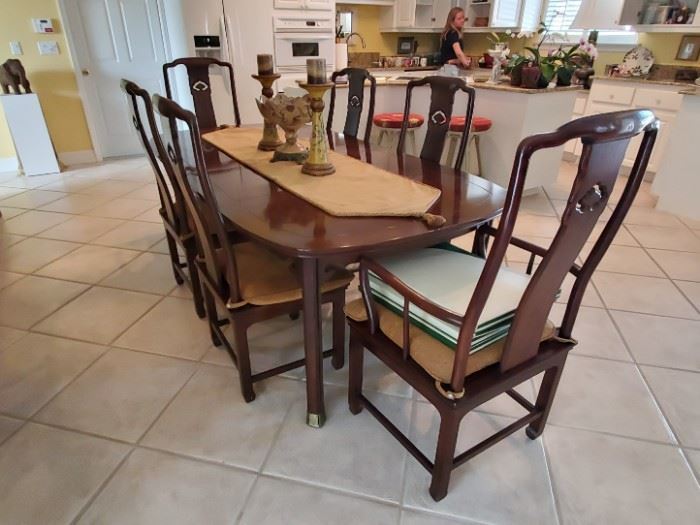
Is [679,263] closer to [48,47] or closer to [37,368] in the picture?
[37,368]

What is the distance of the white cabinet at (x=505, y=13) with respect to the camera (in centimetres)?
549

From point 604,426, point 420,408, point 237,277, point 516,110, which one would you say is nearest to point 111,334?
point 237,277

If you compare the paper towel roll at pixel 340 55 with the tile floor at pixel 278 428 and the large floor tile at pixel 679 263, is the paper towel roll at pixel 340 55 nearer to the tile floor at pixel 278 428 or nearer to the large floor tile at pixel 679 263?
the tile floor at pixel 278 428

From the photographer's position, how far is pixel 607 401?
1.70 m

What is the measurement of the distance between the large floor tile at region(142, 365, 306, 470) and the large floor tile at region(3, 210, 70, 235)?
2205 millimetres

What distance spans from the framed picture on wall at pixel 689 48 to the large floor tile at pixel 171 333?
16.6 feet

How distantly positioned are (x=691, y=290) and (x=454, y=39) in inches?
169

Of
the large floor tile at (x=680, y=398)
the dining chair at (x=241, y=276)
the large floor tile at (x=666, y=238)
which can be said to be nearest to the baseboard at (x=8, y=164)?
the dining chair at (x=241, y=276)

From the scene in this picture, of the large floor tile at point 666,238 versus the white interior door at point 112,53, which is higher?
the white interior door at point 112,53

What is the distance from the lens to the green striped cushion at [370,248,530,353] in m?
1.13


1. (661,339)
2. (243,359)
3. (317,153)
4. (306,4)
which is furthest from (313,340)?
(306,4)

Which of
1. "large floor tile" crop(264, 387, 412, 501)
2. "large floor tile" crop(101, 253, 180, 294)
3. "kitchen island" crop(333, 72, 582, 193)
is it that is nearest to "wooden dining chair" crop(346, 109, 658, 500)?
"large floor tile" crop(264, 387, 412, 501)

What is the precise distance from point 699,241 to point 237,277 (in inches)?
128

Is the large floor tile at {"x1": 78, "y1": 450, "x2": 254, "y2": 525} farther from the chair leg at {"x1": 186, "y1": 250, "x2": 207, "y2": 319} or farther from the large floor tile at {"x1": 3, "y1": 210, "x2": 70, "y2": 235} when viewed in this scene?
the large floor tile at {"x1": 3, "y1": 210, "x2": 70, "y2": 235}
